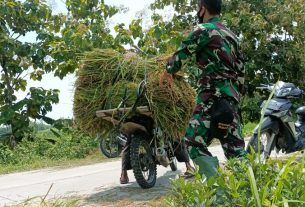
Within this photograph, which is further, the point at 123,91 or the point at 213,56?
the point at 123,91

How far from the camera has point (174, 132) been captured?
530 centimetres

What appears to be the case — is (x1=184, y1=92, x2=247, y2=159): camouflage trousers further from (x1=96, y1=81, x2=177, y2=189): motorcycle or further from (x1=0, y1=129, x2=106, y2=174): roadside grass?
(x1=0, y1=129, x2=106, y2=174): roadside grass

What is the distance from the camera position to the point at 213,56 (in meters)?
3.79

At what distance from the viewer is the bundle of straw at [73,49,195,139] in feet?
17.0

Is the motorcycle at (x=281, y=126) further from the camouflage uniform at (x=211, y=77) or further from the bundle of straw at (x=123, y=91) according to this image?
the camouflage uniform at (x=211, y=77)

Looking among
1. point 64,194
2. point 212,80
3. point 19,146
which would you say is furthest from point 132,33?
point 212,80

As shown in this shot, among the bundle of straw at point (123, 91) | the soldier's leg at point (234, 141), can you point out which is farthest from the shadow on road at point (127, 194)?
the soldier's leg at point (234, 141)

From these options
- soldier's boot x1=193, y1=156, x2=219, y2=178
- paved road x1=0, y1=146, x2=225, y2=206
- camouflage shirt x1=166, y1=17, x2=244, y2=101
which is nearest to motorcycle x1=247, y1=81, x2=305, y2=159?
paved road x1=0, y1=146, x2=225, y2=206

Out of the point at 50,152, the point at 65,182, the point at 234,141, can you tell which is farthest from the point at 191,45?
the point at 50,152

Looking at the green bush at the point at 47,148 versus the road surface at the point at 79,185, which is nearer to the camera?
the road surface at the point at 79,185

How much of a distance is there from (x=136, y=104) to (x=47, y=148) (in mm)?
7207

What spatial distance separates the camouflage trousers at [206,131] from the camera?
3723 millimetres

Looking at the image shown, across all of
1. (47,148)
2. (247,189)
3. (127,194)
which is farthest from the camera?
(47,148)

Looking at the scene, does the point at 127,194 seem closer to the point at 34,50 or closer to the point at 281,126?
the point at 281,126
